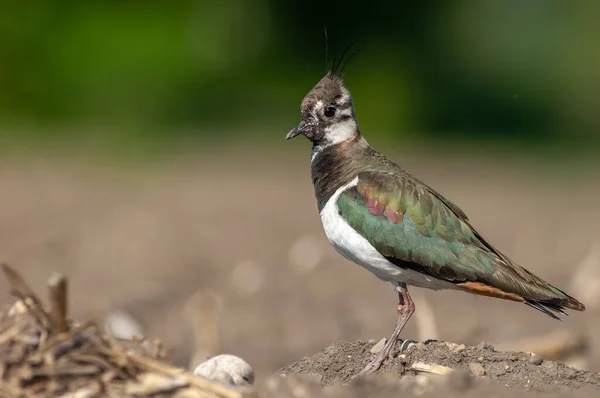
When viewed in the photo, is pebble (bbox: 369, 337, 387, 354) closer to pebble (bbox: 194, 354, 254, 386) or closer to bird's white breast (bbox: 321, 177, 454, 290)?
bird's white breast (bbox: 321, 177, 454, 290)

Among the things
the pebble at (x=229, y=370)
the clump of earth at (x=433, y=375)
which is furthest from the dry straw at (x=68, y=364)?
the pebble at (x=229, y=370)

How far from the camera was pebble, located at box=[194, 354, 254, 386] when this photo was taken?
5.10 metres

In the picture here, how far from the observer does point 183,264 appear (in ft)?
36.9

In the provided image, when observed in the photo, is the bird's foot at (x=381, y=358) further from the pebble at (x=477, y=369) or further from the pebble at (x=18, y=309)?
the pebble at (x=18, y=309)

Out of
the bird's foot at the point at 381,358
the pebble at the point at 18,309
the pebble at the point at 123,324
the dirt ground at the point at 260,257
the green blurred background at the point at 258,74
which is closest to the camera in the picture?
the pebble at the point at 18,309

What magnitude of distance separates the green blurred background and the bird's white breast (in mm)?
Result: 13948

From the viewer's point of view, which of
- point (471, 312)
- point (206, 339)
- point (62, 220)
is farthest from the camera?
point (62, 220)

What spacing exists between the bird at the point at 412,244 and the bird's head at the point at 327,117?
0.38 metres

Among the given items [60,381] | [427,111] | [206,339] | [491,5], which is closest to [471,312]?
[206,339]

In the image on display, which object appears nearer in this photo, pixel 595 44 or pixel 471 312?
pixel 471 312

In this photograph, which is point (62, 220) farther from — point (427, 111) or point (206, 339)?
point (427, 111)

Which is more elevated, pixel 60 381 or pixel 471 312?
pixel 60 381

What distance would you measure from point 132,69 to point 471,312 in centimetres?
1323

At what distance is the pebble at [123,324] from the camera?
846 cm
